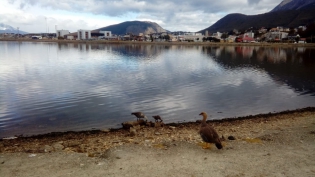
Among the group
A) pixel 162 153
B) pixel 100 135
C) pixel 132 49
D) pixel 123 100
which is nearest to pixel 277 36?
pixel 132 49

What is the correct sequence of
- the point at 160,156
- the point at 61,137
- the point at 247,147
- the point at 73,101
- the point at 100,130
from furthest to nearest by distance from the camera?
the point at 73,101
the point at 100,130
the point at 61,137
the point at 247,147
the point at 160,156

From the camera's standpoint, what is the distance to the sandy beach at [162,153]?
752 cm

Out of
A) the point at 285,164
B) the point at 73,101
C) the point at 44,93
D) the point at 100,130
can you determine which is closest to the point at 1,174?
the point at 100,130

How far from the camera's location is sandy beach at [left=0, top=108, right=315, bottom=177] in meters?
7.52

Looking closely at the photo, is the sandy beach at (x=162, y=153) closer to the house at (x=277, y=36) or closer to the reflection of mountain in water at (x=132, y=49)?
the reflection of mountain in water at (x=132, y=49)

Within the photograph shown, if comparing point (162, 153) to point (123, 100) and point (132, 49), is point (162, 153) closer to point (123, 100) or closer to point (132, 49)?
point (123, 100)

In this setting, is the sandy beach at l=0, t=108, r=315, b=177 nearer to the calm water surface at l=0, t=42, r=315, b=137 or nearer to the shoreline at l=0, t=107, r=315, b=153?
the shoreline at l=0, t=107, r=315, b=153

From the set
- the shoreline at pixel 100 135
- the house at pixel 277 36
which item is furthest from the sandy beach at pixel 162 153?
the house at pixel 277 36

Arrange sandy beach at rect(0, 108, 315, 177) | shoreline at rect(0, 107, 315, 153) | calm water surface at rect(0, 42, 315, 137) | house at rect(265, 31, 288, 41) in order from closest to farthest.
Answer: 1. sandy beach at rect(0, 108, 315, 177)
2. shoreline at rect(0, 107, 315, 153)
3. calm water surface at rect(0, 42, 315, 137)
4. house at rect(265, 31, 288, 41)

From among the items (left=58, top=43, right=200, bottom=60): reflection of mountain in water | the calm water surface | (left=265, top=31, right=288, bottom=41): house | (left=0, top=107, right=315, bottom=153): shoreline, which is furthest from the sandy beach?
(left=265, top=31, right=288, bottom=41): house

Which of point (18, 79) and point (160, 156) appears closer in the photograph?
point (160, 156)

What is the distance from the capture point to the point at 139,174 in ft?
24.0

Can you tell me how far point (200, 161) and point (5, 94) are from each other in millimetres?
19108

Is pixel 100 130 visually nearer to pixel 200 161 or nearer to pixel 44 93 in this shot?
pixel 200 161
